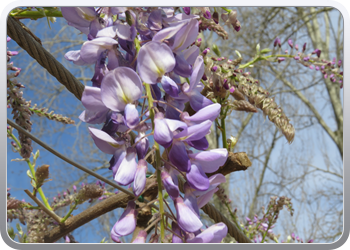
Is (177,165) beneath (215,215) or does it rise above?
above

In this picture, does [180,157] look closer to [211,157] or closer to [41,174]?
[211,157]

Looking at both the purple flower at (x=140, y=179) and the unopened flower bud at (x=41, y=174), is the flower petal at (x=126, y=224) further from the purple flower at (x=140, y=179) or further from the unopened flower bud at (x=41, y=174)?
the unopened flower bud at (x=41, y=174)

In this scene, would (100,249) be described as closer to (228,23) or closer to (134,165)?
(134,165)

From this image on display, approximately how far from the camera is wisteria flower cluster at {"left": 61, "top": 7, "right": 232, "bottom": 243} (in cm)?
25

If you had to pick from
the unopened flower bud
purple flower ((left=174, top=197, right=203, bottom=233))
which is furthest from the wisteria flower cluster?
the unopened flower bud

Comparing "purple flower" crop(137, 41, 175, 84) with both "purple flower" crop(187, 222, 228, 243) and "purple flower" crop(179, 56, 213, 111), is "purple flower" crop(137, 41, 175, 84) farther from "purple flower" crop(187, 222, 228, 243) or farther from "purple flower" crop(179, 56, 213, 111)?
"purple flower" crop(187, 222, 228, 243)

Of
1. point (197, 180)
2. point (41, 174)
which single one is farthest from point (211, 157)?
point (41, 174)

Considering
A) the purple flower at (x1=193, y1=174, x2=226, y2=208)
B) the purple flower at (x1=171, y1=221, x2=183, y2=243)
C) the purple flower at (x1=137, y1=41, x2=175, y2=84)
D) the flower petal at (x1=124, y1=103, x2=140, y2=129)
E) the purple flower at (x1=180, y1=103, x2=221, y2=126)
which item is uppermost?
the purple flower at (x1=137, y1=41, x2=175, y2=84)

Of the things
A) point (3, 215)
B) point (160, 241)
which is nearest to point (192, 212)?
point (160, 241)

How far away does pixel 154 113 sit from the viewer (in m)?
0.26

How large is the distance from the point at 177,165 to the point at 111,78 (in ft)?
0.28

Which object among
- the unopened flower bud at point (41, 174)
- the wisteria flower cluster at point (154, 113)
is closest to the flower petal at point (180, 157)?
the wisteria flower cluster at point (154, 113)

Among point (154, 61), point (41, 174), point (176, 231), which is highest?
point (154, 61)

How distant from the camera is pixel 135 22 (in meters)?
0.28
